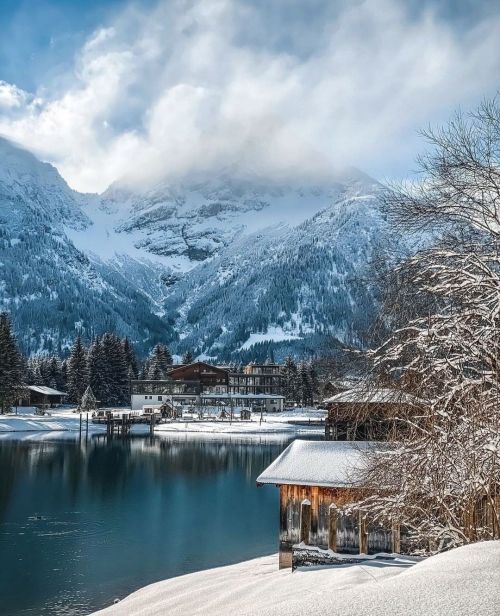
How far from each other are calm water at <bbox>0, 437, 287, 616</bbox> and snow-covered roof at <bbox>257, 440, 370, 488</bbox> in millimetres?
7487

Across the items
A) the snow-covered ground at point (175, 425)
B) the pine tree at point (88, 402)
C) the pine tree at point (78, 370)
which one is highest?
the pine tree at point (78, 370)

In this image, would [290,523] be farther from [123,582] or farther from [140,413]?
[140,413]

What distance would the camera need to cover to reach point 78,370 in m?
104

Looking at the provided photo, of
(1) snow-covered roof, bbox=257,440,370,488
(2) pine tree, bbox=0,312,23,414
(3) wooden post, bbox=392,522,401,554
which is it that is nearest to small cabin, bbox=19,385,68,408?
(2) pine tree, bbox=0,312,23,414

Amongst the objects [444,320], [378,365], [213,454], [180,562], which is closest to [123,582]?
[180,562]

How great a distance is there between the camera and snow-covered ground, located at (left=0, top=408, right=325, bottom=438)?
257ft

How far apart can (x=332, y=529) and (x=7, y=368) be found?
69.0 meters

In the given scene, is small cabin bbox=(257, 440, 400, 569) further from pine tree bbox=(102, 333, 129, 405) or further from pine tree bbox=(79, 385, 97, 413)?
pine tree bbox=(102, 333, 129, 405)

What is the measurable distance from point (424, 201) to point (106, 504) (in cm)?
3145

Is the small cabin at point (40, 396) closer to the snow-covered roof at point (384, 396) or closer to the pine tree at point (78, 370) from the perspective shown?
the pine tree at point (78, 370)

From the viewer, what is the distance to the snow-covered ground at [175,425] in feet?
257

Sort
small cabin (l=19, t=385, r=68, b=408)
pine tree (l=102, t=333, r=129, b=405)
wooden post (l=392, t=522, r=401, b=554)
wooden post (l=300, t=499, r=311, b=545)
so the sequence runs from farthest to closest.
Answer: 1. pine tree (l=102, t=333, r=129, b=405)
2. small cabin (l=19, t=385, r=68, b=408)
3. wooden post (l=300, t=499, r=311, b=545)
4. wooden post (l=392, t=522, r=401, b=554)

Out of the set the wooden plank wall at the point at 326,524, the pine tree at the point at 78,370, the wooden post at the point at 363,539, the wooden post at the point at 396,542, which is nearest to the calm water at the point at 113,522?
the wooden plank wall at the point at 326,524

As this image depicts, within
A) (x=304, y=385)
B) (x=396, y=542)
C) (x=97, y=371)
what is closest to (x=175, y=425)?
(x=97, y=371)
